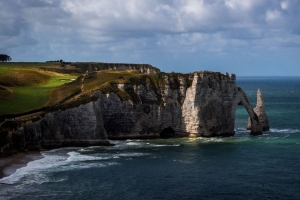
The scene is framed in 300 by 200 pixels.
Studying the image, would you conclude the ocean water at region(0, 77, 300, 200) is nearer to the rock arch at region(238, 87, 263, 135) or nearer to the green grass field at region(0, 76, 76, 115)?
the rock arch at region(238, 87, 263, 135)

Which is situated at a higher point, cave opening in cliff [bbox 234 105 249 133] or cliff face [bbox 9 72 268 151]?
cliff face [bbox 9 72 268 151]

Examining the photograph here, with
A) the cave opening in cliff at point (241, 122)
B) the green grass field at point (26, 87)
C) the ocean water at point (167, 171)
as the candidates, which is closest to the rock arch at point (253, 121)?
the cave opening in cliff at point (241, 122)

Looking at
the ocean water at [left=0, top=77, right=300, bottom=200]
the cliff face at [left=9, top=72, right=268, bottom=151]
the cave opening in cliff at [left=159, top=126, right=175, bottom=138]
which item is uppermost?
the cliff face at [left=9, top=72, right=268, bottom=151]

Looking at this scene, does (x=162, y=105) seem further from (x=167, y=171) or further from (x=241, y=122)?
(x=241, y=122)

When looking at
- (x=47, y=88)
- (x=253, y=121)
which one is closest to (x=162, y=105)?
(x=253, y=121)

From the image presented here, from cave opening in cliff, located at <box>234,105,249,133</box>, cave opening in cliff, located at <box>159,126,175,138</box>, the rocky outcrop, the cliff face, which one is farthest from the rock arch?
the rocky outcrop

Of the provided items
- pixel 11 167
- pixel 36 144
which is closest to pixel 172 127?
pixel 36 144

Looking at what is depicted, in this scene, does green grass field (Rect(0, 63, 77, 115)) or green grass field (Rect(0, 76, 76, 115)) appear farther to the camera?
green grass field (Rect(0, 63, 77, 115))

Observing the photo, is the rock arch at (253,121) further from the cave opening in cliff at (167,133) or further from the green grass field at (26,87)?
the green grass field at (26,87)

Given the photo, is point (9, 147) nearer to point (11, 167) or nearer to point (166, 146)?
point (11, 167)
